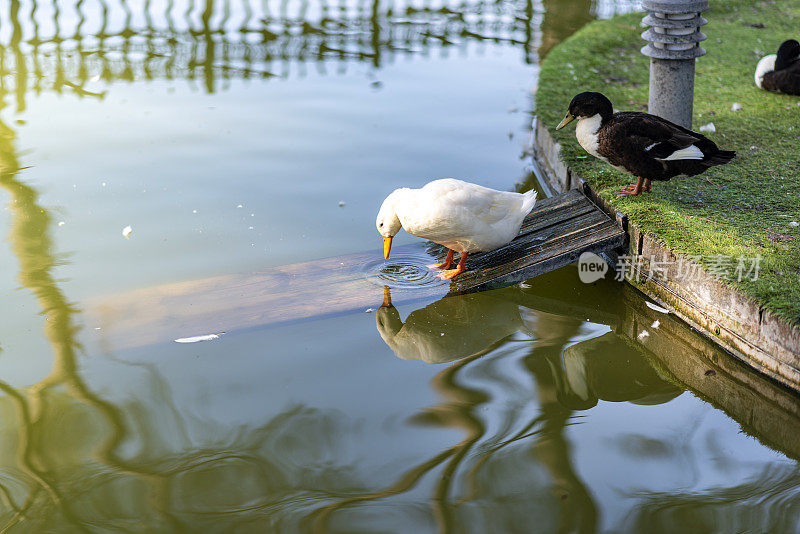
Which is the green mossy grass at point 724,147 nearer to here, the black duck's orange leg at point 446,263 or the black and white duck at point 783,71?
the black and white duck at point 783,71

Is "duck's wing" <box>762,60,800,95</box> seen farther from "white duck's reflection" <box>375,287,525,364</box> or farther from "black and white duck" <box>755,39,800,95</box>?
"white duck's reflection" <box>375,287,525,364</box>

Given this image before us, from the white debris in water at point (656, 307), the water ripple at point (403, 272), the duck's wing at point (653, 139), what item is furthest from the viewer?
the water ripple at point (403, 272)

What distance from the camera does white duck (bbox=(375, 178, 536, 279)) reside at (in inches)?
184

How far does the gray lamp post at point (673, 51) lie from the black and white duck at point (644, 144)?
98 centimetres

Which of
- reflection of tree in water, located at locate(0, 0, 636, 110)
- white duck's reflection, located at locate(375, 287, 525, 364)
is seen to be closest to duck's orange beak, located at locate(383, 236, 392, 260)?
white duck's reflection, located at locate(375, 287, 525, 364)

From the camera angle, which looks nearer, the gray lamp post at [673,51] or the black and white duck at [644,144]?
the black and white duck at [644,144]

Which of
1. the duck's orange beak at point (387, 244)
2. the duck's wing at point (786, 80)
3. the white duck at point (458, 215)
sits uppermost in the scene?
the duck's wing at point (786, 80)

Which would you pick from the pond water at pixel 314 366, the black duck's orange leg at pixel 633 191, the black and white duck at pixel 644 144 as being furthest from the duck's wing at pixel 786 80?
the black duck's orange leg at pixel 633 191

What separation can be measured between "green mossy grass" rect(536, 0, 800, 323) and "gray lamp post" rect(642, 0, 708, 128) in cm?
56

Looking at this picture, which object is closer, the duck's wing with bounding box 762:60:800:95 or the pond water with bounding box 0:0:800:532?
the pond water with bounding box 0:0:800:532

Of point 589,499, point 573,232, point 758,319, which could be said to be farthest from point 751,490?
point 573,232

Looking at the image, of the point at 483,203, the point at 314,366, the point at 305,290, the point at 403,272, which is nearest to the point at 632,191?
the point at 483,203

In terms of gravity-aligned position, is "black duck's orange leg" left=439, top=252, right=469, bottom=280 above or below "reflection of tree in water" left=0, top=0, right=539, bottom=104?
below

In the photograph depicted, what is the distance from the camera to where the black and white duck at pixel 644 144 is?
4969mm
